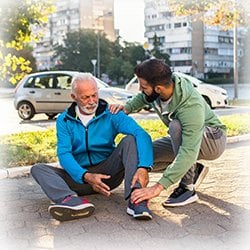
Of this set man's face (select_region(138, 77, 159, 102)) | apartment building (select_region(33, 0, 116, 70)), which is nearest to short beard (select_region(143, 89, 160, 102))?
man's face (select_region(138, 77, 159, 102))

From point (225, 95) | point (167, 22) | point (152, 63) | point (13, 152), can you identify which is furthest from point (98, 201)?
point (225, 95)

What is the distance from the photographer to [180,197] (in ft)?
7.29

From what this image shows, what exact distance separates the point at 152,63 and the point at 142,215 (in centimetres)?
69

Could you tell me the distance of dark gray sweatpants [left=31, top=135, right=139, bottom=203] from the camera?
2.03m

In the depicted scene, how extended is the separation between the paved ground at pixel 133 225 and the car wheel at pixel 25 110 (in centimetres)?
526

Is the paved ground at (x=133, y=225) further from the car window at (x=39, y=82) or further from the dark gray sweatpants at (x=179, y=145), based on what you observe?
the car window at (x=39, y=82)

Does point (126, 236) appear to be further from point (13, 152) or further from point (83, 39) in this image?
point (83, 39)

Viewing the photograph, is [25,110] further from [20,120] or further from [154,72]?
[154,72]

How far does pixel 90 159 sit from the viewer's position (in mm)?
2188

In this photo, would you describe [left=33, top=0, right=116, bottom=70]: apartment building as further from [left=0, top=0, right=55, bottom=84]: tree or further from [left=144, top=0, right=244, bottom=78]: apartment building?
[left=144, top=0, right=244, bottom=78]: apartment building

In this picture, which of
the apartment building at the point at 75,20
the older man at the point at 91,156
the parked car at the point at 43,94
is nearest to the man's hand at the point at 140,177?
the older man at the point at 91,156

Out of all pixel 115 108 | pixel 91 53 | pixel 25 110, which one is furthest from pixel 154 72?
pixel 25 110

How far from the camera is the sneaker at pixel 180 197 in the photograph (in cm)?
219

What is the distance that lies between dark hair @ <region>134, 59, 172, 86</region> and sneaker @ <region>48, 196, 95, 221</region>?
2.12ft
